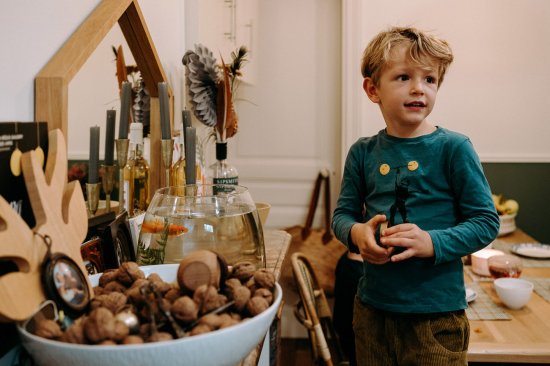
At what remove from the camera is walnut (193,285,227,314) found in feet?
1.79

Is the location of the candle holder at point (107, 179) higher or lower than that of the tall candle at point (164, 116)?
lower

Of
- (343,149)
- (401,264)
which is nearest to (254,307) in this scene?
(401,264)

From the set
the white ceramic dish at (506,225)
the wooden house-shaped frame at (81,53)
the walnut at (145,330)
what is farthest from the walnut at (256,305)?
the white ceramic dish at (506,225)

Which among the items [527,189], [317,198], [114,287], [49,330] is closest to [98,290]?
[114,287]

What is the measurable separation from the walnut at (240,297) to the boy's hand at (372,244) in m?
0.62

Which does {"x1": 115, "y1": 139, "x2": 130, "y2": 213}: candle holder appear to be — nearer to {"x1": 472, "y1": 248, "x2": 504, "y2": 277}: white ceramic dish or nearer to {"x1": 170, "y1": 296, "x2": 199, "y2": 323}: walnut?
{"x1": 170, "y1": 296, "x2": 199, "y2": 323}: walnut

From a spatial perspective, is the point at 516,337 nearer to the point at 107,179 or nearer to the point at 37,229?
the point at 107,179

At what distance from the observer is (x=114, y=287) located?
0.62 metres

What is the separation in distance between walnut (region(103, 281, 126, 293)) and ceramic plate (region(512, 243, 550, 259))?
2.02 meters

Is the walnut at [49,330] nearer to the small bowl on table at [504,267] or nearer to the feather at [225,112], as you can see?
the feather at [225,112]

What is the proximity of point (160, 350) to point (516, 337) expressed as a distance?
1.17m

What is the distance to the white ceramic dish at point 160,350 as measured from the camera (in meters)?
0.46

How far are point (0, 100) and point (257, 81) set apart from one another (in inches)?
102

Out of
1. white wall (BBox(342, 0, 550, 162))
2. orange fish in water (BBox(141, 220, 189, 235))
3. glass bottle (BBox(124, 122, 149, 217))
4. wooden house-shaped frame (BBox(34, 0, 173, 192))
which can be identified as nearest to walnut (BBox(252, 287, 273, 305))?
A: orange fish in water (BBox(141, 220, 189, 235))
